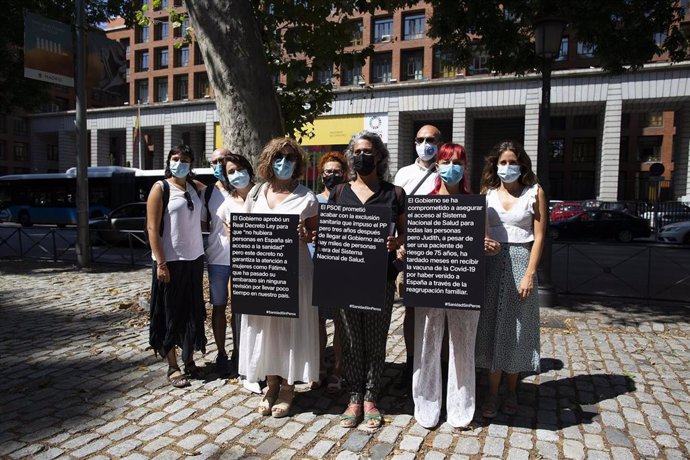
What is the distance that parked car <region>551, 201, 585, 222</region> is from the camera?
22.9 meters

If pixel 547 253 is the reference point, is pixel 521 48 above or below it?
above

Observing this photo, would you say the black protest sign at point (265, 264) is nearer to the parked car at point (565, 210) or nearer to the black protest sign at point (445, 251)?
the black protest sign at point (445, 251)

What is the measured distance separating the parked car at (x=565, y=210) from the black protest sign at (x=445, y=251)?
69.2 feet

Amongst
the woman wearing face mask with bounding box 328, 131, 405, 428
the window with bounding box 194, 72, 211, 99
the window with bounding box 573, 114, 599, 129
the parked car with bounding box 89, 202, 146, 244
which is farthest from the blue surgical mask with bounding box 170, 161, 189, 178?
the window with bounding box 573, 114, 599, 129

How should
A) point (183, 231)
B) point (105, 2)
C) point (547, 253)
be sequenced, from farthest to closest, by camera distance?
point (105, 2), point (547, 253), point (183, 231)

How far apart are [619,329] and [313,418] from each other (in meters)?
4.79

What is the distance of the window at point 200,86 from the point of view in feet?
156

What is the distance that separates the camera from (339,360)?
4430 millimetres

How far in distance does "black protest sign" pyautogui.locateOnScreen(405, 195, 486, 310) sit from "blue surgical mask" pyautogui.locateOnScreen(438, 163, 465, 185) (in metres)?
0.28

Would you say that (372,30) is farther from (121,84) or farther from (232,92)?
(232,92)

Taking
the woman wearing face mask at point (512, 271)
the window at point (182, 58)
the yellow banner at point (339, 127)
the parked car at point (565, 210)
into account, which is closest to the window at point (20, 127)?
the window at point (182, 58)

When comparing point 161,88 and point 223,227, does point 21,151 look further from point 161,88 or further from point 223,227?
point 223,227

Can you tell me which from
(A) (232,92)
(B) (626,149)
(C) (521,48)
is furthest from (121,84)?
(B) (626,149)

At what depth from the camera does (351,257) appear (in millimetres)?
3559
